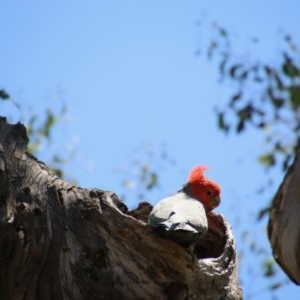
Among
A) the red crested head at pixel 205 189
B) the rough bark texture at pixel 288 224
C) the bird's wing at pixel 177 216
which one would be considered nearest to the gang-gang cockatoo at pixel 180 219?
the bird's wing at pixel 177 216

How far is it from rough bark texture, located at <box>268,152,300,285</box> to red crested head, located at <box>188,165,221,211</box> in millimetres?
2845

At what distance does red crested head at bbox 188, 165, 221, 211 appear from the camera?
6.22 metres

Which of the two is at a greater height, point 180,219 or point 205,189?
point 205,189

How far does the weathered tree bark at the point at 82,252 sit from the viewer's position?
15.2 ft

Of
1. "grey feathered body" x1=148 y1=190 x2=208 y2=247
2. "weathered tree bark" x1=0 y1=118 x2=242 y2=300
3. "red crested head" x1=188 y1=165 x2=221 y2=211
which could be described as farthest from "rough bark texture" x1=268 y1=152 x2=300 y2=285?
"red crested head" x1=188 y1=165 x2=221 y2=211

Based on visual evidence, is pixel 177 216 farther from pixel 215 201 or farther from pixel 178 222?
pixel 215 201

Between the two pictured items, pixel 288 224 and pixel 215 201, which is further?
pixel 215 201

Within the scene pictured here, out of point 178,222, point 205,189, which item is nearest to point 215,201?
point 205,189

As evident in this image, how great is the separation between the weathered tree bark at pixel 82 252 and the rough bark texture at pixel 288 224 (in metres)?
1.48

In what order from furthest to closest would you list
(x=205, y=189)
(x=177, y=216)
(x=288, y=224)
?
(x=205, y=189)
(x=177, y=216)
(x=288, y=224)

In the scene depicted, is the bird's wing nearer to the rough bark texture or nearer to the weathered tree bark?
the weathered tree bark

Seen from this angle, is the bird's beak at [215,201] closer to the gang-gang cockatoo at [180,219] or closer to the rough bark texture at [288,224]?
the gang-gang cockatoo at [180,219]

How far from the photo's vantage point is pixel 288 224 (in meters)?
3.20

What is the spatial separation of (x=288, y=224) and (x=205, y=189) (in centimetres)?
309
